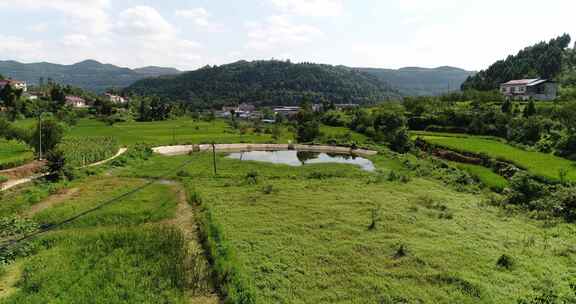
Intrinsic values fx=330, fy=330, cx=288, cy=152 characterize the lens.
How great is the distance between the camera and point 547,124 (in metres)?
41.9

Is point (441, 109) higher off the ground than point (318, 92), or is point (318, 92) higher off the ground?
point (318, 92)

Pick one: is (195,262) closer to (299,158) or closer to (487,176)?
(487,176)

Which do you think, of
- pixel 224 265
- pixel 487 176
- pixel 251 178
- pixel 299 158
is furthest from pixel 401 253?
pixel 299 158

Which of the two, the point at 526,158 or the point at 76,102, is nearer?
the point at 526,158

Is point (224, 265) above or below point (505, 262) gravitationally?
below

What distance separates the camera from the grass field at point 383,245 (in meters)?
12.0

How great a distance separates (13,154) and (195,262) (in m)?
28.1

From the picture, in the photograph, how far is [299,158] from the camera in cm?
4494

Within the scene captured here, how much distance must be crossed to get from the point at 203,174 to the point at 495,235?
23.3m

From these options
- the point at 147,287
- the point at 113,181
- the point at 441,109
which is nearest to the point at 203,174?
the point at 113,181

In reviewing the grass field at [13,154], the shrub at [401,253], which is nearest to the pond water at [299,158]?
the grass field at [13,154]

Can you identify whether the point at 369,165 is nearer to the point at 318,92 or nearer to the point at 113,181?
the point at 113,181

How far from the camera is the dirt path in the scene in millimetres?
11859

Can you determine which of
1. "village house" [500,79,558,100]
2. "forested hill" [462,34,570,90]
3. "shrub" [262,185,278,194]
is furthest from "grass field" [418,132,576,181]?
"forested hill" [462,34,570,90]
